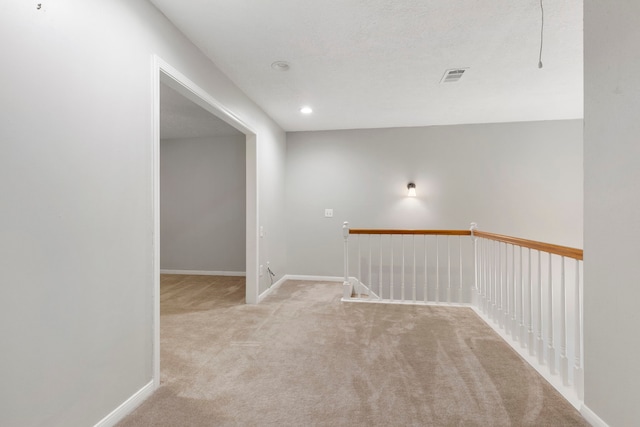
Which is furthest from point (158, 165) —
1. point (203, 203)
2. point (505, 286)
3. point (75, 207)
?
point (203, 203)

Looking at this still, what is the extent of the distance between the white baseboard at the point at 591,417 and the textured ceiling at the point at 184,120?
4.13 metres

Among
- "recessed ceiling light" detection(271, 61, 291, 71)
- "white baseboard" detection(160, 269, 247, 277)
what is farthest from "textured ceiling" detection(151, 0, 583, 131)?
"white baseboard" detection(160, 269, 247, 277)

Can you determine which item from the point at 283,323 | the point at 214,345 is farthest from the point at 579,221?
the point at 214,345

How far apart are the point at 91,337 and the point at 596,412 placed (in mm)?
2510

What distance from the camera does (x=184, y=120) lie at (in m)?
4.29

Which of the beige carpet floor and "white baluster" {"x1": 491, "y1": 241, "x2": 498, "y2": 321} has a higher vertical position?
"white baluster" {"x1": 491, "y1": 241, "x2": 498, "y2": 321}

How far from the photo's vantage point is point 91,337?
142 cm

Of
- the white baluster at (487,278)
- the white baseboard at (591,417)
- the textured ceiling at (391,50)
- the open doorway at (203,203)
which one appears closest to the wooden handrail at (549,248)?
the white baluster at (487,278)

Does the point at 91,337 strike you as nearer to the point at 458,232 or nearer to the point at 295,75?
the point at 295,75

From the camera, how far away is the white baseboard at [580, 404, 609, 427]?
146 centimetres

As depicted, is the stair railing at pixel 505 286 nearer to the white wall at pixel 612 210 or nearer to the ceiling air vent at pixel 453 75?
the white wall at pixel 612 210

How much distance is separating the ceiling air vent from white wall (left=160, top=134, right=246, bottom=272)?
3.37 m

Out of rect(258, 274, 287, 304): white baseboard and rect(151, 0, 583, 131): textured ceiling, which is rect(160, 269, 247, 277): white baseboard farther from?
rect(151, 0, 583, 131): textured ceiling

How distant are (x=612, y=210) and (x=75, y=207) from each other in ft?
8.04
